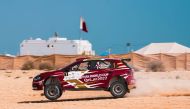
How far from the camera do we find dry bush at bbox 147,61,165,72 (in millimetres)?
54006

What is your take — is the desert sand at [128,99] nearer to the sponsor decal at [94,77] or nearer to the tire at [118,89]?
the tire at [118,89]

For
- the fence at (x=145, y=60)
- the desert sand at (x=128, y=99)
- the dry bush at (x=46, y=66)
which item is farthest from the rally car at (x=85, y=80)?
the dry bush at (x=46, y=66)

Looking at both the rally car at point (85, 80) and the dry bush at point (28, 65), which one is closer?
the rally car at point (85, 80)

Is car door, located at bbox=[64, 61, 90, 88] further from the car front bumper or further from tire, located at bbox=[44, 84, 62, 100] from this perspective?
the car front bumper

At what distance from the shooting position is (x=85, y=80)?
84.3 ft

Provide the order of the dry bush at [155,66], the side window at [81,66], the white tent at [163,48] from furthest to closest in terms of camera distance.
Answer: the white tent at [163,48], the dry bush at [155,66], the side window at [81,66]

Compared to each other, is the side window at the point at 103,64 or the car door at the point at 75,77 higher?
the side window at the point at 103,64

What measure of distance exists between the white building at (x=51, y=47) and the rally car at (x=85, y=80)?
8688cm

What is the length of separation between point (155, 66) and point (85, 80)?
29578mm

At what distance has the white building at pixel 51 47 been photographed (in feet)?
373

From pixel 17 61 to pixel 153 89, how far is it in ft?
125

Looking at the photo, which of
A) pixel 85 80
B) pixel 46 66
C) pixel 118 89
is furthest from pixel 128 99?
pixel 46 66

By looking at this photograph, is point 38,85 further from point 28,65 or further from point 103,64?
point 28,65

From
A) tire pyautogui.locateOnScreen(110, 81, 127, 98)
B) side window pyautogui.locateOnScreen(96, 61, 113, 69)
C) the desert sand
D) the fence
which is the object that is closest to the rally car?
tire pyautogui.locateOnScreen(110, 81, 127, 98)
